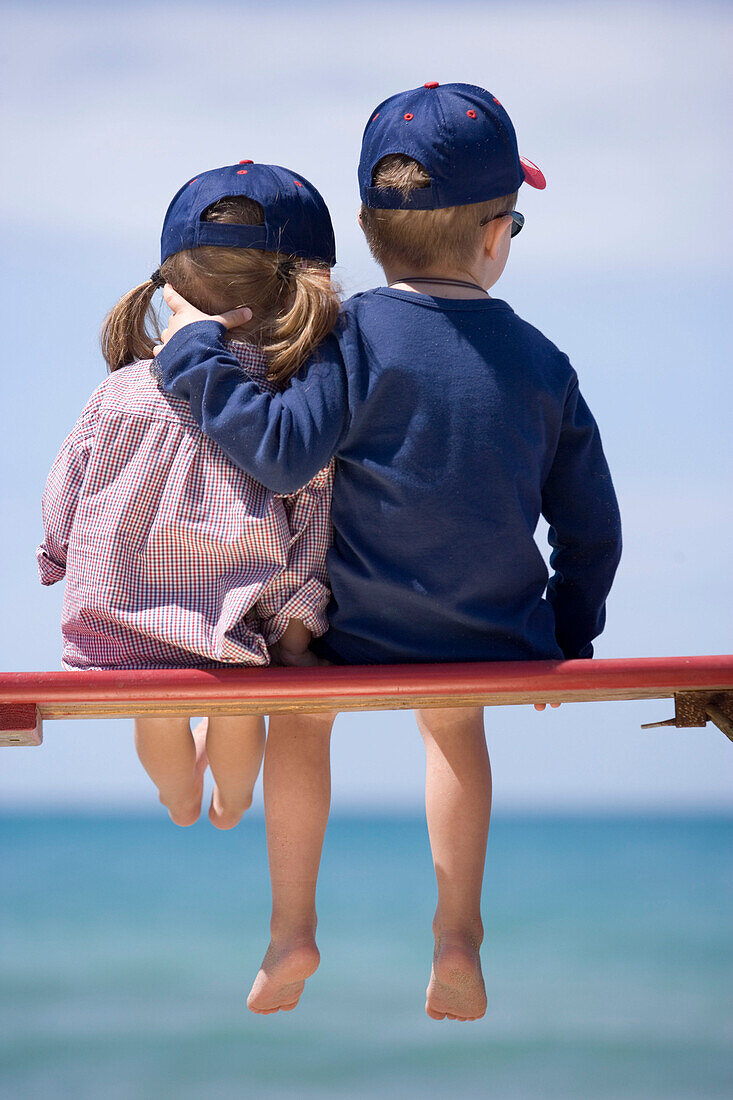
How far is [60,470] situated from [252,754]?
413mm

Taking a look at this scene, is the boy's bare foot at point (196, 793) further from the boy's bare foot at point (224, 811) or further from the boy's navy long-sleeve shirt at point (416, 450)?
the boy's navy long-sleeve shirt at point (416, 450)

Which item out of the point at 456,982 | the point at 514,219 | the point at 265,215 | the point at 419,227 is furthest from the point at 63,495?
the point at 456,982

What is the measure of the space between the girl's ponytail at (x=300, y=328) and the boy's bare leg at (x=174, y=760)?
0.45 metres

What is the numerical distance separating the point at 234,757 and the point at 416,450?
0.48 m

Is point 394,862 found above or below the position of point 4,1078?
below

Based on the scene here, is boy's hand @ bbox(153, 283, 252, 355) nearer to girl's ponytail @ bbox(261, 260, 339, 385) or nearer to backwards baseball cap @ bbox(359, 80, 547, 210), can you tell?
girl's ponytail @ bbox(261, 260, 339, 385)

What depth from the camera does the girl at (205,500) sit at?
125 cm

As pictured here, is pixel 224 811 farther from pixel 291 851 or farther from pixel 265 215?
pixel 265 215

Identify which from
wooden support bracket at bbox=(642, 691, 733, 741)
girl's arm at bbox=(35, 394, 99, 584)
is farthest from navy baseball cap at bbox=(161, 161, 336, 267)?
wooden support bracket at bbox=(642, 691, 733, 741)

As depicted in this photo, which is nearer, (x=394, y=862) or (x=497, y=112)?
(x=497, y=112)

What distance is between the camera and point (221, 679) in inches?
44.6

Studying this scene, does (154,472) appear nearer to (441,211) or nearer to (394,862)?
(441,211)

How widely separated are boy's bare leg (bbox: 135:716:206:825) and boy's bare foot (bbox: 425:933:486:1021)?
1.28ft

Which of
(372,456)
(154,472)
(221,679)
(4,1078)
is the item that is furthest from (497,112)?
(4,1078)
